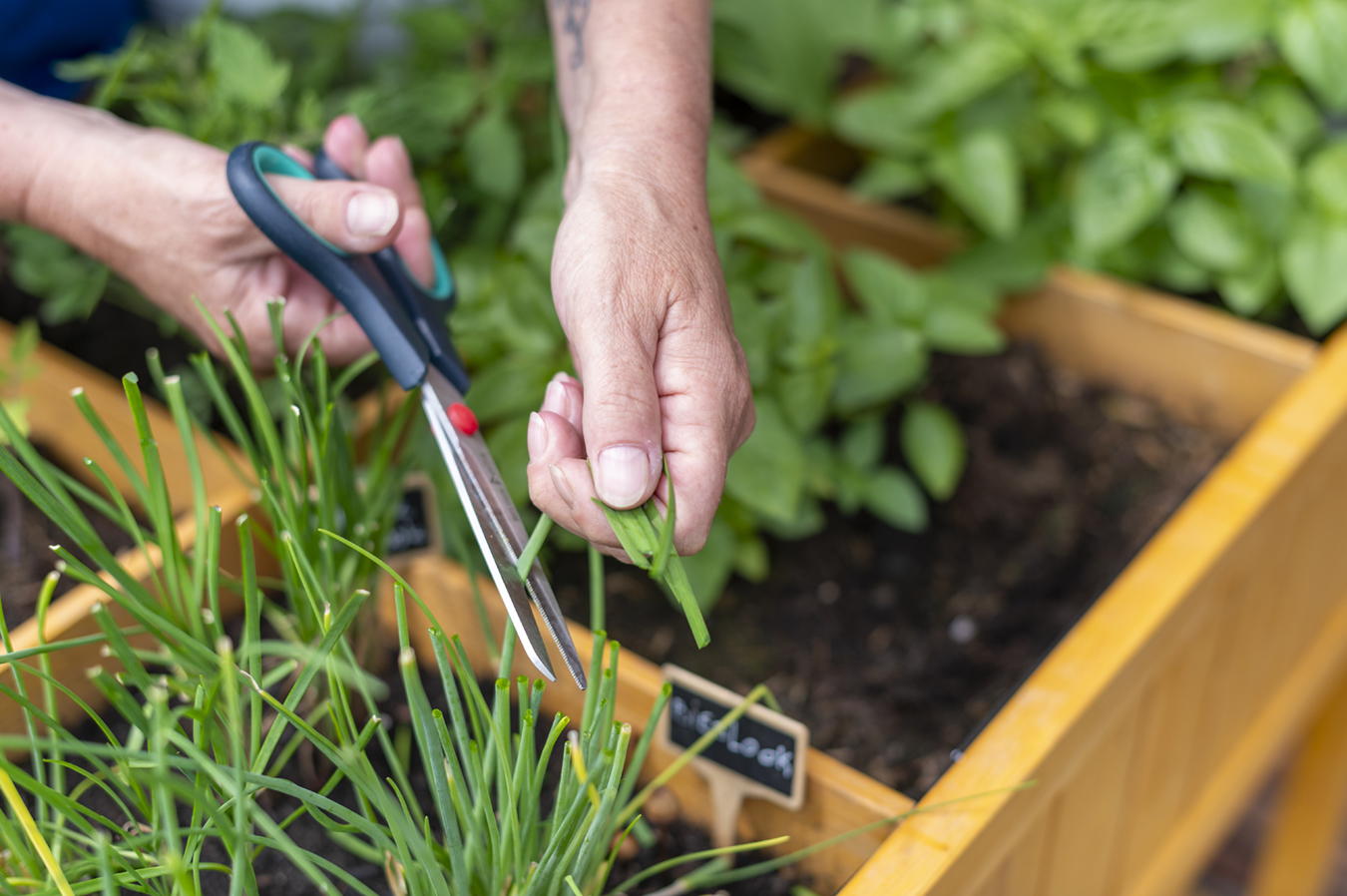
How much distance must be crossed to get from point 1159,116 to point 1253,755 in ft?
2.06

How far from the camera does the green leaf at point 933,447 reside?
98cm

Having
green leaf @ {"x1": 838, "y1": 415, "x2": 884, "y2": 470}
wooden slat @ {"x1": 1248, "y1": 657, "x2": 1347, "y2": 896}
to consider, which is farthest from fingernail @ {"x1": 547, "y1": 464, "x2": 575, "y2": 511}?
wooden slat @ {"x1": 1248, "y1": 657, "x2": 1347, "y2": 896}

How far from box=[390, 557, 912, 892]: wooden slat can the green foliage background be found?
9 centimetres

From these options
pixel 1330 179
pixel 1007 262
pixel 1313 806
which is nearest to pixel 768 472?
pixel 1007 262

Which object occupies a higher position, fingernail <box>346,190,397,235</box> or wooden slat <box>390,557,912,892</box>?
fingernail <box>346,190,397,235</box>

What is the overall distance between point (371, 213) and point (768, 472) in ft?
1.13

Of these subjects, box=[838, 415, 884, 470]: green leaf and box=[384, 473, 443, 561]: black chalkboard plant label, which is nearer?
box=[384, 473, 443, 561]: black chalkboard plant label

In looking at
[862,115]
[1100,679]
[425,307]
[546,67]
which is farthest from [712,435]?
[862,115]

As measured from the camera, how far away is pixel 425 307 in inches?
25.7

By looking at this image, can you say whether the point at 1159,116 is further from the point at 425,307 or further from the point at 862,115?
the point at 425,307

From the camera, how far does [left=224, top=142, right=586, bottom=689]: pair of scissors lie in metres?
0.52

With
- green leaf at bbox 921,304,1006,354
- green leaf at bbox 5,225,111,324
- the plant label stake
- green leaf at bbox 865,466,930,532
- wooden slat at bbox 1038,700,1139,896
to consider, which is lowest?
wooden slat at bbox 1038,700,1139,896

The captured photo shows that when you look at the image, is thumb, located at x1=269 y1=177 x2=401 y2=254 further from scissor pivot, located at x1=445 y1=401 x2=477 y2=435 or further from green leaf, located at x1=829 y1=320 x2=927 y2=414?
green leaf, located at x1=829 y1=320 x2=927 y2=414

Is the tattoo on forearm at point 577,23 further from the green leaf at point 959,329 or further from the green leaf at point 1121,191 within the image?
the green leaf at point 1121,191
